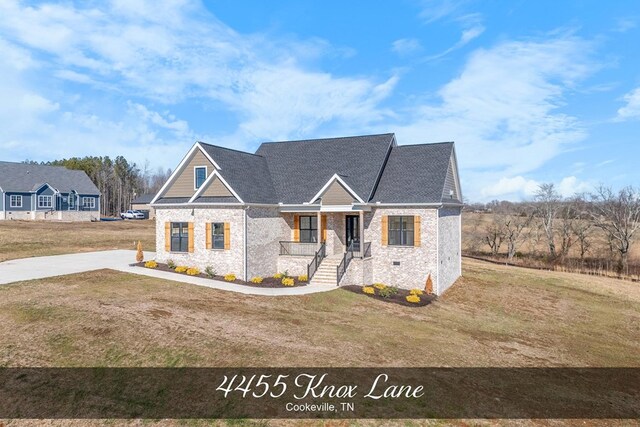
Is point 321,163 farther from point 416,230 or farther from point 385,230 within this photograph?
point 416,230

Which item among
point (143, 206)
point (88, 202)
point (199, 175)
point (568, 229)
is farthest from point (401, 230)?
point (143, 206)

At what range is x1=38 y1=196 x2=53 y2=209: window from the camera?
5797 cm

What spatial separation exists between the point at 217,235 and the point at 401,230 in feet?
35.8

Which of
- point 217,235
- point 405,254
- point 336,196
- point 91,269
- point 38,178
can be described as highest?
point 38,178

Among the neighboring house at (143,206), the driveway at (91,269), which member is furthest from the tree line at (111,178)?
the driveway at (91,269)

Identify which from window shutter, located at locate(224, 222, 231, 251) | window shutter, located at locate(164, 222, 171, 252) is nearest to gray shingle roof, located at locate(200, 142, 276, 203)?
window shutter, located at locate(224, 222, 231, 251)

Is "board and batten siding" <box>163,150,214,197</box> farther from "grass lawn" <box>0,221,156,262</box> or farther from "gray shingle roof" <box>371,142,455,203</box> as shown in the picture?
"grass lawn" <box>0,221,156,262</box>

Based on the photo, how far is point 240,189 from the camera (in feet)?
73.6

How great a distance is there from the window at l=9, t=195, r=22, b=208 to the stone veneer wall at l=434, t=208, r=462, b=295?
6083 centimetres

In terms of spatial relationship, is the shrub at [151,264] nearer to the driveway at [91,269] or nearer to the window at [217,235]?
the driveway at [91,269]

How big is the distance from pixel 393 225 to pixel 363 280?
376 cm

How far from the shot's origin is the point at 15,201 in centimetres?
5547

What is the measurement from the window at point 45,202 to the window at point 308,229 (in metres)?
52.4

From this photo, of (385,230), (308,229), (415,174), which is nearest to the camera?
(385,230)
